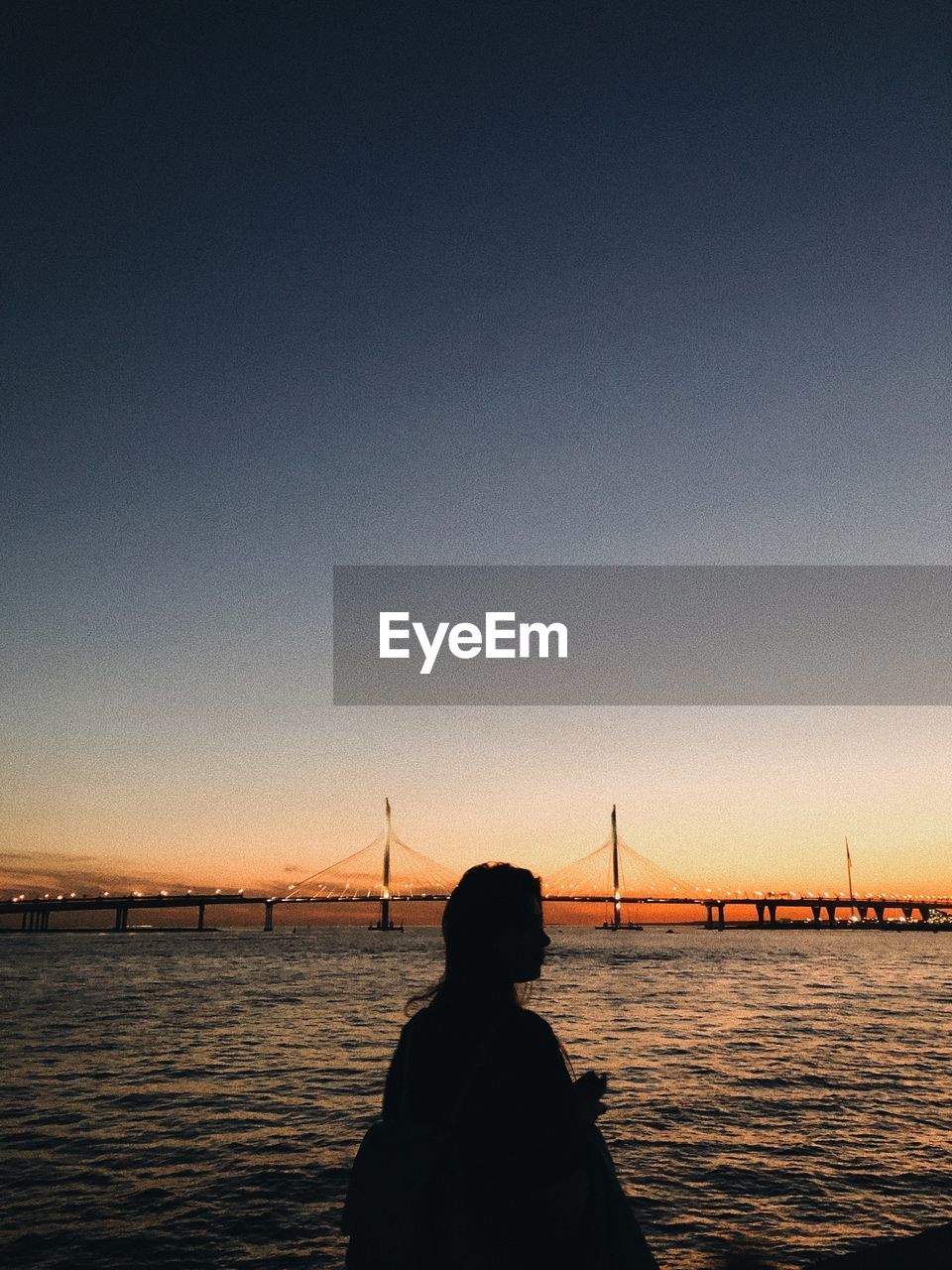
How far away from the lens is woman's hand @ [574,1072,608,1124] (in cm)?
190

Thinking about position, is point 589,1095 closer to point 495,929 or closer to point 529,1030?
point 529,1030

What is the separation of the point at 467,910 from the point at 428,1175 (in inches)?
23.1

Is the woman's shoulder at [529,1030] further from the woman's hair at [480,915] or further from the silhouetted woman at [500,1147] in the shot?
the woman's hair at [480,915]

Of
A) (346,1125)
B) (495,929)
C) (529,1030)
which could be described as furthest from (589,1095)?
(346,1125)

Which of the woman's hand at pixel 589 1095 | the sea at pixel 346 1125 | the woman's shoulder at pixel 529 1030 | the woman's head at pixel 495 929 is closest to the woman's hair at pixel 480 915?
the woman's head at pixel 495 929

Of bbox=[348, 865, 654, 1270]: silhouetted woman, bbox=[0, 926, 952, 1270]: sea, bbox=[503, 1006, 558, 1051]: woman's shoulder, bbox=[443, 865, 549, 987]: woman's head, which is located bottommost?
bbox=[0, 926, 952, 1270]: sea

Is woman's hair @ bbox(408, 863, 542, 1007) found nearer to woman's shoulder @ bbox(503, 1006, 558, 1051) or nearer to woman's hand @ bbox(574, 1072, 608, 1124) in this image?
woman's shoulder @ bbox(503, 1006, 558, 1051)

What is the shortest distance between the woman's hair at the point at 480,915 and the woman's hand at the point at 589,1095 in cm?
30

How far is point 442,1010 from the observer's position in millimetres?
2061

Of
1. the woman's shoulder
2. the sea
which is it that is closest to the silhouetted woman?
the woman's shoulder

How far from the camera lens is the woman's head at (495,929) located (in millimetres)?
2129

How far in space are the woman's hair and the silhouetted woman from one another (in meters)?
0.03

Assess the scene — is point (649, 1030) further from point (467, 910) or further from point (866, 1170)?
point (467, 910)

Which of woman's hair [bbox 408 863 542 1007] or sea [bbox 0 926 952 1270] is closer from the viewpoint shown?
woman's hair [bbox 408 863 542 1007]
